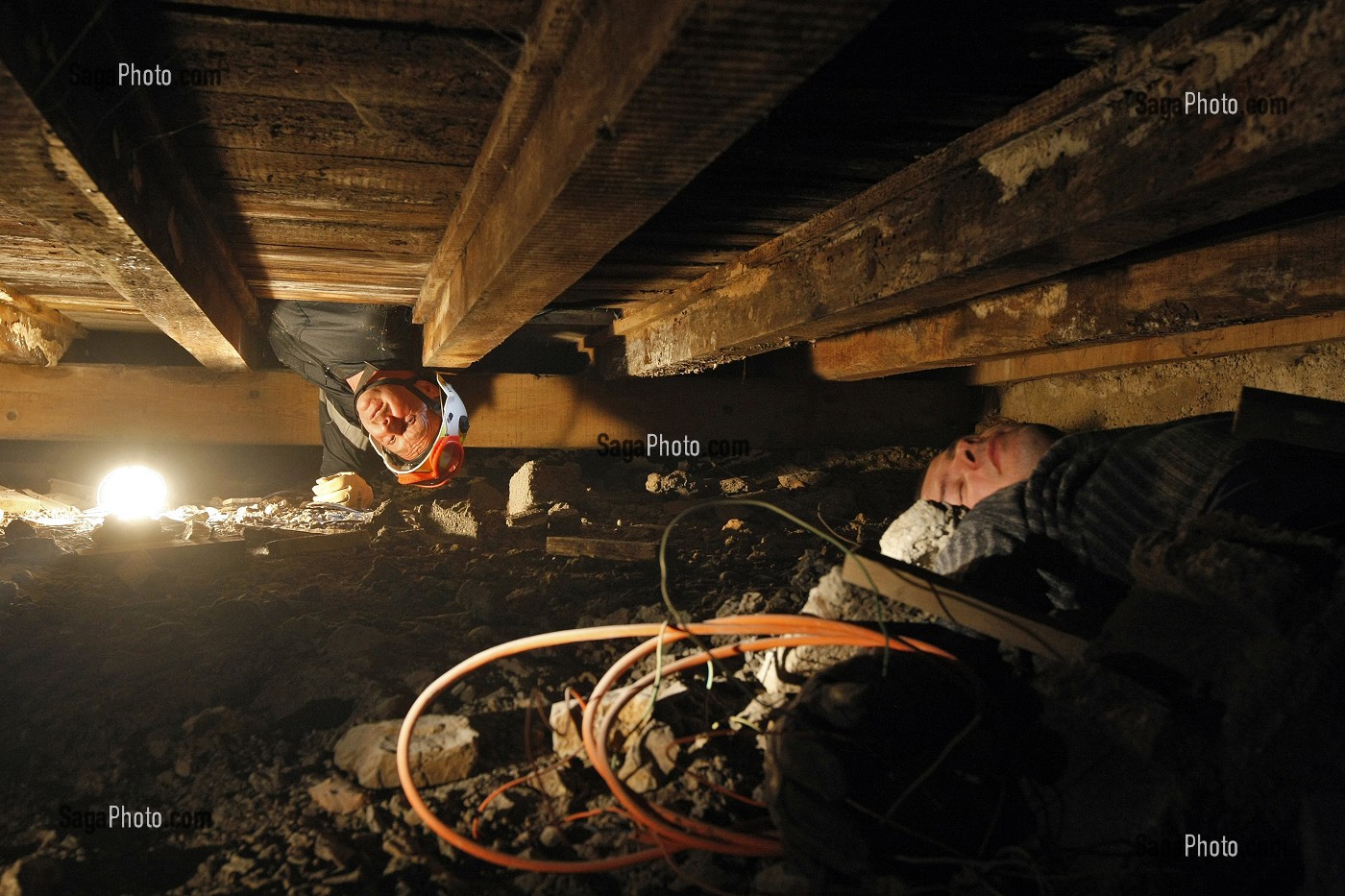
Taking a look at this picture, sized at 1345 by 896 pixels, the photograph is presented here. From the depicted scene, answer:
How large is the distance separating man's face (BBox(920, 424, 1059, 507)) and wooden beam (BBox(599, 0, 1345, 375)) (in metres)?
1.07

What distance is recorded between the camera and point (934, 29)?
4.40 ft

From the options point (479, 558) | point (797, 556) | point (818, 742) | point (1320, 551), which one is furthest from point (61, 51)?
point (797, 556)

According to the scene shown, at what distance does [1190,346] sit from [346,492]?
15.3 ft

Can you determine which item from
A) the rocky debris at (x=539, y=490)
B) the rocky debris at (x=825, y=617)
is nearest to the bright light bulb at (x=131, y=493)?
the rocky debris at (x=539, y=490)

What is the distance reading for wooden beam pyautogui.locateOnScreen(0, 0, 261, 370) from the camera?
4.05ft

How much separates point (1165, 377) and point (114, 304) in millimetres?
5263

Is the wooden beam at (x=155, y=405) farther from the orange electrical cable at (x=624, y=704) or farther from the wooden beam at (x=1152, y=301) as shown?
the wooden beam at (x=1152, y=301)

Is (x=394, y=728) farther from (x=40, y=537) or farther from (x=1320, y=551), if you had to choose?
(x=40, y=537)

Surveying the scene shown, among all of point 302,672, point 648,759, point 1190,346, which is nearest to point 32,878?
point 302,672

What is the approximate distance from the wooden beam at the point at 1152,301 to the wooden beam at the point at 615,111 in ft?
5.53

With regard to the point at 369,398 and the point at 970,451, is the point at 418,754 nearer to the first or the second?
the point at 970,451

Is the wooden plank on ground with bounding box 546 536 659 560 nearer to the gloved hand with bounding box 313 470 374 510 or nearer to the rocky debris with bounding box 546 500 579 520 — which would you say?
the rocky debris with bounding box 546 500 579 520

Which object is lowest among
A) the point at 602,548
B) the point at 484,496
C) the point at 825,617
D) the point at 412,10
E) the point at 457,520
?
the point at 825,617

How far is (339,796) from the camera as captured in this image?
6.50 ft
